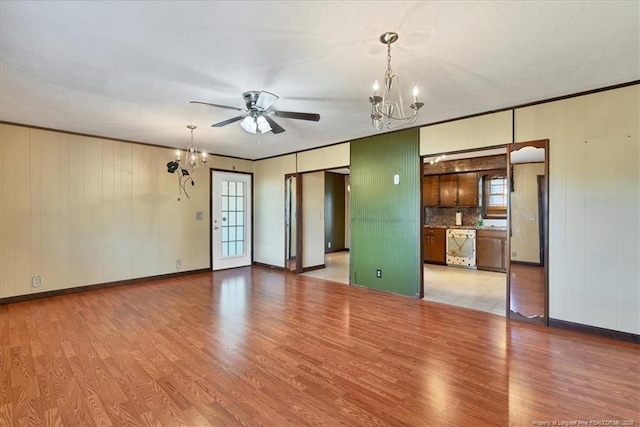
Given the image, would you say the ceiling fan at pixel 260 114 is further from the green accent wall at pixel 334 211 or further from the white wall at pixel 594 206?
the green accent wall at pixel 334 211

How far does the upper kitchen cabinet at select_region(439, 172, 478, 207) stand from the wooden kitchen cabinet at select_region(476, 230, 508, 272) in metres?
0.84

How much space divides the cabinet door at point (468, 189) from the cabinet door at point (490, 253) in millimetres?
911

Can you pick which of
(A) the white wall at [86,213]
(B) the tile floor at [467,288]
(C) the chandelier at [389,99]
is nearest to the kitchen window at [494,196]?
(B) the tile floor at [467,288]

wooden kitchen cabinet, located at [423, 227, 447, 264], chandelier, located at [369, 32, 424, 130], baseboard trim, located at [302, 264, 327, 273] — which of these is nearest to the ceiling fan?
chandelier, located at [369, 32, 424, 130]

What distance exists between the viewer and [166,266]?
225 inches

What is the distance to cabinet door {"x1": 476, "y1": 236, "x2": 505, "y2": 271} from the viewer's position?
6.12m

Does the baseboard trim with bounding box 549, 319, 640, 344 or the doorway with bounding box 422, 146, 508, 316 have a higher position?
the doorway with bounding box 422, 146, 508, 316

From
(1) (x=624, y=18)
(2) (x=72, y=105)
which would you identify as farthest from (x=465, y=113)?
(2) (x=72, y=105)

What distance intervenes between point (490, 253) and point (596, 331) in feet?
10.8

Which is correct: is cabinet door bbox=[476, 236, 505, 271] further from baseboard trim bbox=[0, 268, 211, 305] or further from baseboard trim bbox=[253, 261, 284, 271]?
baseboard trim bbox=[0, 268, 211, 305]

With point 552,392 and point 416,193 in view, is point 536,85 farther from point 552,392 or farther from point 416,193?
point 552,392

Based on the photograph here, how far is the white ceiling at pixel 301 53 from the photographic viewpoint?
187 centimetres

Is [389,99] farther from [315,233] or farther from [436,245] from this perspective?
[436,245]

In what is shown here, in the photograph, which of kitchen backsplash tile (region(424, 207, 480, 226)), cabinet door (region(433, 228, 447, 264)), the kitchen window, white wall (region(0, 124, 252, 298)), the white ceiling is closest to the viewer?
the white ceiling
